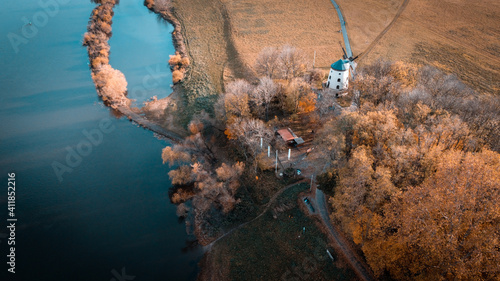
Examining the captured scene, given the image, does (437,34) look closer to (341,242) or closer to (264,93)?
(264,93)

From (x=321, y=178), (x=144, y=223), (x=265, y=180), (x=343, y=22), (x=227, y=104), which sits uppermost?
(x=343, y=22)

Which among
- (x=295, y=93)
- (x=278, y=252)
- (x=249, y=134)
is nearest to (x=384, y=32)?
(x=295, y=93)

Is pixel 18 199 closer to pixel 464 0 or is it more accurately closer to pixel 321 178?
pixel 321 178

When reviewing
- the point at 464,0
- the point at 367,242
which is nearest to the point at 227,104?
the point at 367,242

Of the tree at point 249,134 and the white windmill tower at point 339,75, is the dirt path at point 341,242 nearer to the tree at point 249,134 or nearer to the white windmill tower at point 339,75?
the tree at point 249,134

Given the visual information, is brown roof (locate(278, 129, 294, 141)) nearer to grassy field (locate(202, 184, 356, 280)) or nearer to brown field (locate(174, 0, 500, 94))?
grassy field (locate(202, 184, 356, 280))
